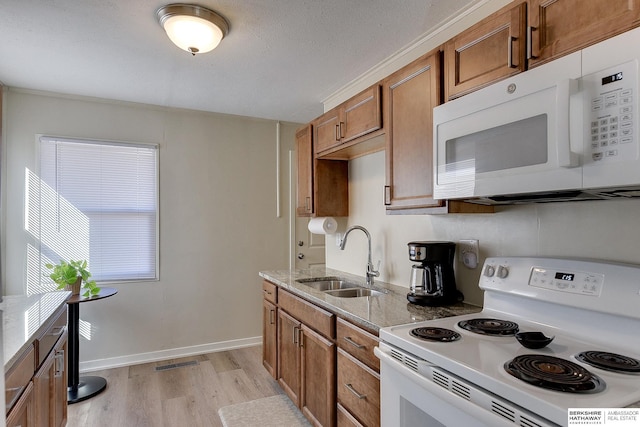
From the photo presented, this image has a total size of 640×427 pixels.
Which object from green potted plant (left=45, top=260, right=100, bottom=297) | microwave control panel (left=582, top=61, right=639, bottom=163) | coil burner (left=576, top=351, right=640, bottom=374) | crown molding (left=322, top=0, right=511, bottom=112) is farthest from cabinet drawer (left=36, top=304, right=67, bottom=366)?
crown molding (left=322, top=0, right=511, bottom=112)

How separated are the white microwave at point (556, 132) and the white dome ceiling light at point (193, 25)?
1.34m

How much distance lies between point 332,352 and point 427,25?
75.6 inches

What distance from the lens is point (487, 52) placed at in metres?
1.50

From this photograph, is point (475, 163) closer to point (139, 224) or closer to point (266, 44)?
point (266, 44)

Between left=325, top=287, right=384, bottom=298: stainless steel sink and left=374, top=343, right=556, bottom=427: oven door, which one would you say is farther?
left=325, top=287, right=384, bottom=298: stainless steel sink

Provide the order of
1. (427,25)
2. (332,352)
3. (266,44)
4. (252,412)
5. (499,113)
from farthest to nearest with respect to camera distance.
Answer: (252,412) → (266,44) → (427,25) → (332,352) → (499,113)

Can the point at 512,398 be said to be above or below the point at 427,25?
below

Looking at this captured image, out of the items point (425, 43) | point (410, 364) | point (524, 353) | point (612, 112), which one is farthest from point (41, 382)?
point (425, 43)

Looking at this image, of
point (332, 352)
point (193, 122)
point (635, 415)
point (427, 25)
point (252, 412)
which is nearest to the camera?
point (635, 415)

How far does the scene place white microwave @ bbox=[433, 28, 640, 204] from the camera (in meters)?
1.00

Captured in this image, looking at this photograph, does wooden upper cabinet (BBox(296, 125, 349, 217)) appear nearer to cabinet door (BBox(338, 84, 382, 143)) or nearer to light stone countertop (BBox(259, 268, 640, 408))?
cabinet door (BBox(338, 84, 382, 143))

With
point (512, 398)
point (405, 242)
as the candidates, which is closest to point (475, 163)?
point (512, 398)

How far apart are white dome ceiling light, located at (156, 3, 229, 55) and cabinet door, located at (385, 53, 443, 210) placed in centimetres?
101

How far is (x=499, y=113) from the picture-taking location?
4.39 ft
